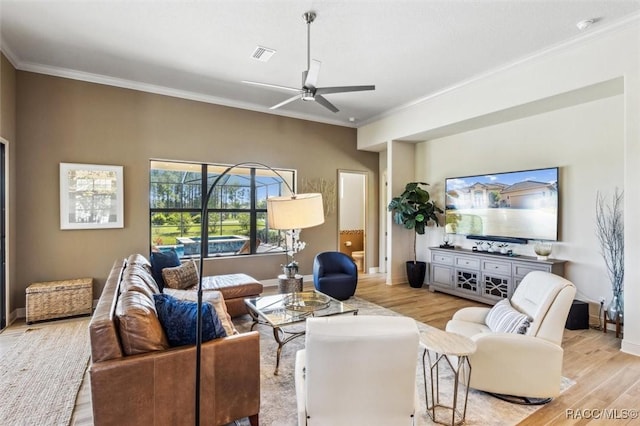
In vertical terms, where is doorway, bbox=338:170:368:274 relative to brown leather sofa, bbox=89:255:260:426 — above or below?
above

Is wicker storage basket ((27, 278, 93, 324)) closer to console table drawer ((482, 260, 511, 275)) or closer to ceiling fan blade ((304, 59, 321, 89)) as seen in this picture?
ceiling fan blade ((304, 59, 321, 89))

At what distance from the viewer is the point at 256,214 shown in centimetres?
571

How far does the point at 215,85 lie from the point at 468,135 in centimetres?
414

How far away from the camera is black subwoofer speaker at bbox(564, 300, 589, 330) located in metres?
3.63

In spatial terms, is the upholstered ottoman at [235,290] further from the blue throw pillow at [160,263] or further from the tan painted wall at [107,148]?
the tan painted wall at [107,148]

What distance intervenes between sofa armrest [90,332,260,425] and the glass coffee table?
0.74 meters

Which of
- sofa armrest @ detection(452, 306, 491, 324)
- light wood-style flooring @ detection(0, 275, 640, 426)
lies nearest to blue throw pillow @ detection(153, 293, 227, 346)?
light wood-style flooring @ detection(0, 275, 640, 426)

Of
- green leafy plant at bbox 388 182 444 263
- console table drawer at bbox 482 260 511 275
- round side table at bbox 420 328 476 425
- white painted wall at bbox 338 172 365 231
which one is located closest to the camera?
round side table at bbox 420 328 476 425

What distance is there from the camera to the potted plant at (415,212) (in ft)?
18.1

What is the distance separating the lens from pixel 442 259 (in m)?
5.25

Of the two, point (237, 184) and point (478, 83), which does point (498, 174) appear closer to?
point (478, 83)

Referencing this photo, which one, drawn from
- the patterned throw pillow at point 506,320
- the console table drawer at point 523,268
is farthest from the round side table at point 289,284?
the console table drawer at point 523,268

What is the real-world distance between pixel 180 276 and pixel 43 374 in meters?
1.43

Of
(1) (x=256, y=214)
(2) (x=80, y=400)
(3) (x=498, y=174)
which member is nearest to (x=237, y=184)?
(1) (x=256, y=214)
